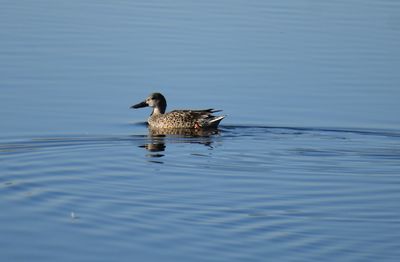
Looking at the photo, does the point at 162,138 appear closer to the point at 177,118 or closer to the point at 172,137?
the point at 172,137

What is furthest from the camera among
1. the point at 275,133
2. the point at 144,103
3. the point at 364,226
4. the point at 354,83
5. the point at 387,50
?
the point at 387,50

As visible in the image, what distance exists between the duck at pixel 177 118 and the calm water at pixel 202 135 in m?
0.23

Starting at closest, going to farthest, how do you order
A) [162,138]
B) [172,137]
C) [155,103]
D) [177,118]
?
[162,138], [172,137], [177,118], [155,103]

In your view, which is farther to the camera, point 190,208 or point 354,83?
point 354,83

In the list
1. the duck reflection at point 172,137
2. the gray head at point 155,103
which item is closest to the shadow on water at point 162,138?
the duck reflection at point 172,137

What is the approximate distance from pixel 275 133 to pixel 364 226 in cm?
477

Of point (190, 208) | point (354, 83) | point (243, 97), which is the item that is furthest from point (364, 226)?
point (354, 83)

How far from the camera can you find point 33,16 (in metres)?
22.9

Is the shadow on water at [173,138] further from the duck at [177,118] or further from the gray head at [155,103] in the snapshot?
the gray head at [155,103]

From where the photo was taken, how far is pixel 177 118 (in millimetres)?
16078

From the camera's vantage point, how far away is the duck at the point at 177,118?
51.6ft

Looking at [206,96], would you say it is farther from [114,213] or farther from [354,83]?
[114,213]

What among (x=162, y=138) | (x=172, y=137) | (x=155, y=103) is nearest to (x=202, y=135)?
(x=172, y=137)

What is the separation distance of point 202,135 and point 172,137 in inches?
17.0
